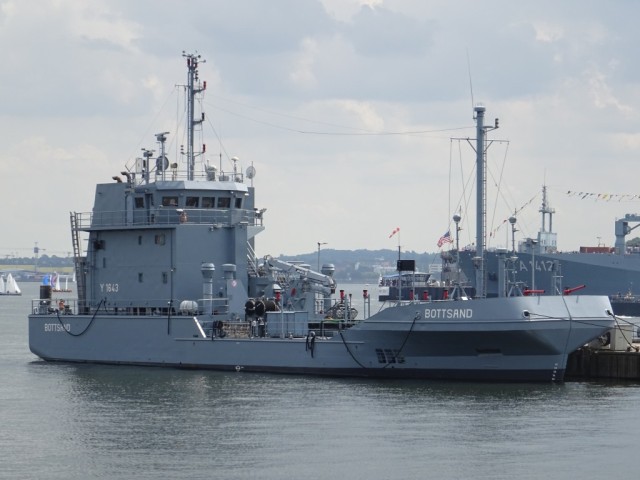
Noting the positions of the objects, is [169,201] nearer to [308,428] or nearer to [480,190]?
[480,190]

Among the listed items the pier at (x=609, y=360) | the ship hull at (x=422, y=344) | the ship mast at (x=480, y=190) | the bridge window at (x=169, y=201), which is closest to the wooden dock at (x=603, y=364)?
the pier at (x=609, y=360)

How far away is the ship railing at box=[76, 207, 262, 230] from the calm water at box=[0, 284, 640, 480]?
509 centimetres

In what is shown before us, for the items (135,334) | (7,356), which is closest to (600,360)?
(135,334)

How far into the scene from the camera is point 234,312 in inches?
1582

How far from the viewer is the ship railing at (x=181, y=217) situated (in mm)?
41469

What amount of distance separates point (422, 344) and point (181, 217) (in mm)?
9375

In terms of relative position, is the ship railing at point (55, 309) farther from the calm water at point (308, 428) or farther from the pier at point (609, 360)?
the pier at point (609, 360)

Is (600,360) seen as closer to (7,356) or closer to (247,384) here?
(247,384)

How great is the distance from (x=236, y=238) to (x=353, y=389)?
8.17 m

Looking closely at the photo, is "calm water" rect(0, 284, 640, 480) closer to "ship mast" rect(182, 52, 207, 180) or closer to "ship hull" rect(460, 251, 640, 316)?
"ship mast" rect(182, 52, 207, 180)

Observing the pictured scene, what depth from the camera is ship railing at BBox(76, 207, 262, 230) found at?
41.5m

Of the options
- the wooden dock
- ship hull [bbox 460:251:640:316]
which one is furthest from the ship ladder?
ship hull [bbox 460:251:640:316]

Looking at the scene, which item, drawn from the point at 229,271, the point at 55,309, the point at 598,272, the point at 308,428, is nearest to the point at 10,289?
the point at 598,272

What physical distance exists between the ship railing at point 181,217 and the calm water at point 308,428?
5.09 meters
